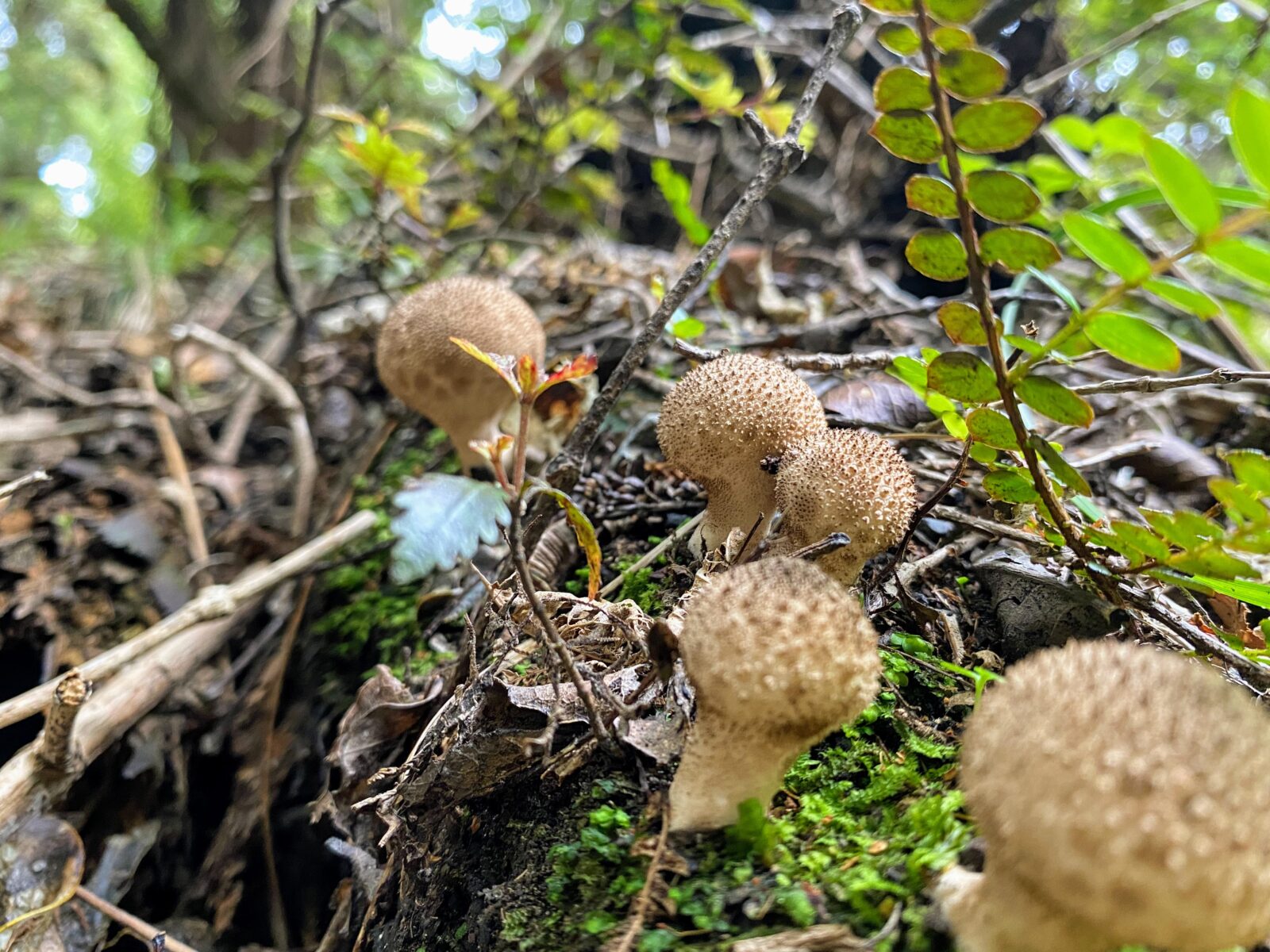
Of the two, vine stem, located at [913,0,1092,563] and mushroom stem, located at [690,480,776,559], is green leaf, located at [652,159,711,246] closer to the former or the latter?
mushroom stem, located at [690,480,776,559]

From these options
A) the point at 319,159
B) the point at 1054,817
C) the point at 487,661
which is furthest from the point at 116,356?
the point at 1054,817

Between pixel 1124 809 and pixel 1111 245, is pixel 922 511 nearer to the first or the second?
pixel 1111 245

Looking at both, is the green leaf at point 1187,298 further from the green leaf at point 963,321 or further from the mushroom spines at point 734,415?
the mushroom spines at point 734,415

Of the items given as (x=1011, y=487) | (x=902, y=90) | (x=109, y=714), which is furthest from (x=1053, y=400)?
(x=109, y=714)

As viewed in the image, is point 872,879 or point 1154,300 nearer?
point 872,879

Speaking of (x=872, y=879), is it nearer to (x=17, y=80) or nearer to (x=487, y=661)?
(x=487, y=661)

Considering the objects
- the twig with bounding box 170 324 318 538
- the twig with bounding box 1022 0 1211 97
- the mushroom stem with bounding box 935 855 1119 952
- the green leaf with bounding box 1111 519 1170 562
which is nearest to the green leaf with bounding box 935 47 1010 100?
the green leaf with bounding box 1111 519 1170 562

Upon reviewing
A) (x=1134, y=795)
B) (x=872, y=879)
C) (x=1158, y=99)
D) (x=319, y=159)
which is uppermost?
(x=1158, y=99)
